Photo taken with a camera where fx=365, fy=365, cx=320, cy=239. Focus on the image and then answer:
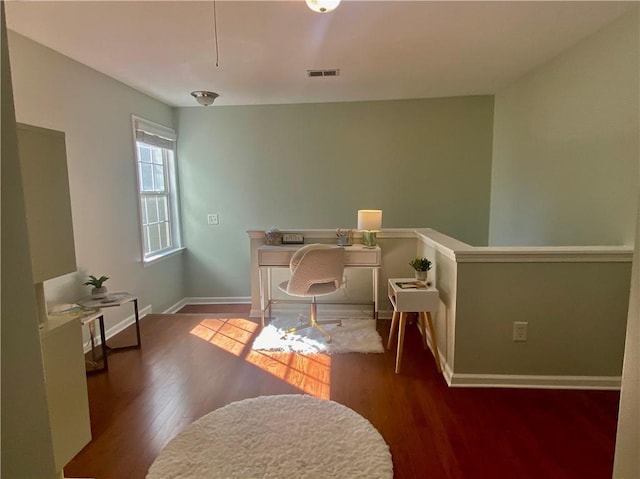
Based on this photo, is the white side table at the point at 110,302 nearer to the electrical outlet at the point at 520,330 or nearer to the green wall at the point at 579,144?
the electrical outlet at the point at 520,330

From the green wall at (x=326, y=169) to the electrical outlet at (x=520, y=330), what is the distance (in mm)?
2502

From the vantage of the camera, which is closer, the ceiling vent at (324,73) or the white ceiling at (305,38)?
the white ceiling at (305,38)

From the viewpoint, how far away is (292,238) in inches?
149

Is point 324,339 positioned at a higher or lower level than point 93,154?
lower

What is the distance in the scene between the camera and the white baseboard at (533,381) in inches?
93.9

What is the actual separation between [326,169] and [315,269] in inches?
80.1

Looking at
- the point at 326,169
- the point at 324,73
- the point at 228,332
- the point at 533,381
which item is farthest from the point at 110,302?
the point at 533,381

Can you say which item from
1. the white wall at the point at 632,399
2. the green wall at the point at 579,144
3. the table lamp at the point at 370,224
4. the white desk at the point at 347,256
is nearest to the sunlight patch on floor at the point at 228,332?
the white desk at the point at 347,256

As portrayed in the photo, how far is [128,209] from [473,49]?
139 inches

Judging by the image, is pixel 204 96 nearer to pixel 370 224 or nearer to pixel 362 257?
pixel 370 224

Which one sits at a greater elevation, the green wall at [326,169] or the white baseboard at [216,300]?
the green wall at [326,169]

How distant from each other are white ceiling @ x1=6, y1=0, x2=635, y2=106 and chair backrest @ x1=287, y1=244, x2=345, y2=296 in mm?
1636

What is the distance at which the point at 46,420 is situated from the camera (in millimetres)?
688

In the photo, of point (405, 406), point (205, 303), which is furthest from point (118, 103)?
point (405, 406)
